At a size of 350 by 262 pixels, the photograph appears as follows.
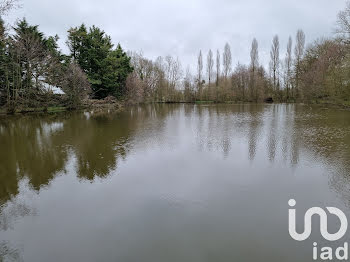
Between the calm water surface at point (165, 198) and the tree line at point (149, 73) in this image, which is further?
the tree line at point (149, 73)

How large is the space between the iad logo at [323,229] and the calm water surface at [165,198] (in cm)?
7

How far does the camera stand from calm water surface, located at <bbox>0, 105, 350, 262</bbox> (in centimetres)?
280

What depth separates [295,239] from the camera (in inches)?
115

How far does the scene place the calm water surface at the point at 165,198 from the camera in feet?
9.17

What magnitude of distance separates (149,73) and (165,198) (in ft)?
133

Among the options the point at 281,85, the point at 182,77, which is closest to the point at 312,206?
the point at 281,85

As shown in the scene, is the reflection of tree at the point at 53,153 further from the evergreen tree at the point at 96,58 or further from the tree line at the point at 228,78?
the tree line at the point at 228,78

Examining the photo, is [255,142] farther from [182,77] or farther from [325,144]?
[182,77]

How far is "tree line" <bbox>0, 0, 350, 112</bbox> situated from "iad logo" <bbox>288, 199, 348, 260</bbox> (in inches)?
493

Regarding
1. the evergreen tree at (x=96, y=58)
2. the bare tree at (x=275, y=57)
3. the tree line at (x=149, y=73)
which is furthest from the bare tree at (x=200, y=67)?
the evergreen tree at (x=96, y=58)

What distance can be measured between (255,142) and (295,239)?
5459 mm

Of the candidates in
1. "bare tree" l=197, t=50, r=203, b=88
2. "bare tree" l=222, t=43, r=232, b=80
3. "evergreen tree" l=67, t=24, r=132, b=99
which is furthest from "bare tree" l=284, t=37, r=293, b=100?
"evergreen tree" l=67, t=24, r=132, b=99

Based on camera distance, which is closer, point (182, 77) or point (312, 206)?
point (312, 206)

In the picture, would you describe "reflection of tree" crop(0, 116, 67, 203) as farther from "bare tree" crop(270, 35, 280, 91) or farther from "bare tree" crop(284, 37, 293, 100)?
"bare tree" crop(270, 35, 280, 91)
